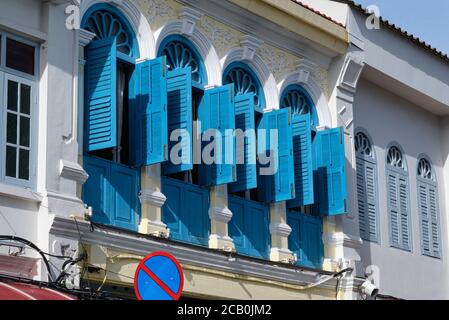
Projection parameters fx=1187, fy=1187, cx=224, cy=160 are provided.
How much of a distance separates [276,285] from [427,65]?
631cm

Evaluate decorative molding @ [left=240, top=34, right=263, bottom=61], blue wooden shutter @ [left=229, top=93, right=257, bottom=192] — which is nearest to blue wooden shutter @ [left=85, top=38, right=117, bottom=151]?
blue wooden shutter @ [left=229, top=93, right=257, bottom=192]

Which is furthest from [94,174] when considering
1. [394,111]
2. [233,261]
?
[394,111]

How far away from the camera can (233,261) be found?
1598 cm

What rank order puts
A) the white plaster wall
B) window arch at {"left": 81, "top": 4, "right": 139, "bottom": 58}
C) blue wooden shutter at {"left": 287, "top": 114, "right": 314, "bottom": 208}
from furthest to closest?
the white plaster wall → blue wooden shutter at {"left": 287, "top": 114, "right": 314, "bottom": 208} → window arch at {"left": 81, "top": 4, "right": 139, "bottom": 58}

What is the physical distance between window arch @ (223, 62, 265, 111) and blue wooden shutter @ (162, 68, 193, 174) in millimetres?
1656

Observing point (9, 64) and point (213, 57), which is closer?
point (9, 64)

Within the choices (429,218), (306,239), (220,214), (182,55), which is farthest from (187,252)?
(429,218)

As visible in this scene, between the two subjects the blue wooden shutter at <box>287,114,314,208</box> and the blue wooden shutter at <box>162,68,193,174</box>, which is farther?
the blue wooden shutter at <box>287,114,314,208</box>

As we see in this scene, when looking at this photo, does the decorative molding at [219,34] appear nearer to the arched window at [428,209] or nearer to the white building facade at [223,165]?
the white building facade at [223,165]

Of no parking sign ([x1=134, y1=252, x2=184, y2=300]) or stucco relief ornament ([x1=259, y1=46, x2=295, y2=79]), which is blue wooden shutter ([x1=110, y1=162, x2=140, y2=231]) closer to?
no parking sign ([x1=134, y1=252, x2=184, y2=300])

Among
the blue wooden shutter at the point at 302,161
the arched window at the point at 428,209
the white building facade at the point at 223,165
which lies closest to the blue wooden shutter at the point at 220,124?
the white building facade at the point at 223,165

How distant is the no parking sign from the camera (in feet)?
36.6

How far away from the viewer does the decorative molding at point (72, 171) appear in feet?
45.3

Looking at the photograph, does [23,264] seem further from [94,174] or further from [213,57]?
[213,57]
